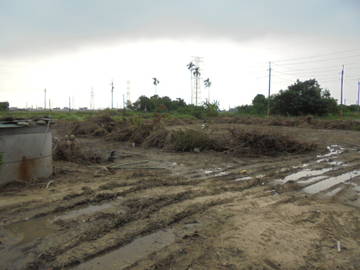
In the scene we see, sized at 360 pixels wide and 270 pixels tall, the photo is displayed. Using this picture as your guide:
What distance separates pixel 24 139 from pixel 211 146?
6.80 meters

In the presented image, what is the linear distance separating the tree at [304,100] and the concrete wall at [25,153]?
34.3m

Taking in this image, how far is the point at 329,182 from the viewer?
20.3 ft

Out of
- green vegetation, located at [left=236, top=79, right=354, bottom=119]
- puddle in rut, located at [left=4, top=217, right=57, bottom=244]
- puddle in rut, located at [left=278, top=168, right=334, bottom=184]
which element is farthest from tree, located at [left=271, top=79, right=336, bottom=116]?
puddle in rut, located at [left=4, top=217, right=57, bottom=244]

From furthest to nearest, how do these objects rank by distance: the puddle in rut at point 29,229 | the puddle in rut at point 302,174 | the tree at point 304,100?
the tree at point 304,100
the puddle in rut at point 302,174
the puddle in rut at point 29,229

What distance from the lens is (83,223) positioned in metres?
3.76

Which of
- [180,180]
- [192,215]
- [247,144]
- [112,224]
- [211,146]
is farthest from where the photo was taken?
[211,146]

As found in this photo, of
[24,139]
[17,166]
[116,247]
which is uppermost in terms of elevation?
[24,139]

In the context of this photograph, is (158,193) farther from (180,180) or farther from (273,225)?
(273,225)

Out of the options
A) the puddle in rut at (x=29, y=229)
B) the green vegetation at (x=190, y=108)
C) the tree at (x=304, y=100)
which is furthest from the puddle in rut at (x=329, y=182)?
the tree at (x=304, y=100)

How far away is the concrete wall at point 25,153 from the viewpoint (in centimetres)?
516

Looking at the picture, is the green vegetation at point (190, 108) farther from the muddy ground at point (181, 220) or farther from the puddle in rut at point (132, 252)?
the puddle in rut at point (132, 252)

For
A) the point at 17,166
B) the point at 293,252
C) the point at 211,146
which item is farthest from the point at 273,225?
the point at 211,146

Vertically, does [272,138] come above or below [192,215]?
above

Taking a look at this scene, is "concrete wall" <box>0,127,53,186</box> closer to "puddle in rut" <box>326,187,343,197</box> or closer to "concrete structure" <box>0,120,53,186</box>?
"concrete structure" <box>0,120,53,186</box>
